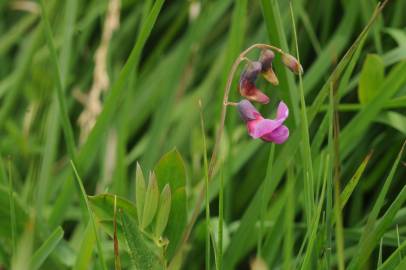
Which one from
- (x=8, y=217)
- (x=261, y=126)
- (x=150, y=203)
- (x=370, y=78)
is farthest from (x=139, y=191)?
(x=370, y=78)

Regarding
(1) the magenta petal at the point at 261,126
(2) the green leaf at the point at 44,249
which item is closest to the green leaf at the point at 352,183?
(1) the magenta petal at the point at 261,126

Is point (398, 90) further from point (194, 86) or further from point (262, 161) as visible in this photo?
point (194, 86)

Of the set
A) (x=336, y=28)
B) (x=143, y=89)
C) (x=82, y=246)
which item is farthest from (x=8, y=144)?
(x=336, y=28)

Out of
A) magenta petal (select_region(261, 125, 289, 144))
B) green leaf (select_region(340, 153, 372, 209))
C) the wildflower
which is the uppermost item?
the wildflower

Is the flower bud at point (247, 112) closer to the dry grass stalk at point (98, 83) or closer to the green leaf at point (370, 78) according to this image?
the green leaf at point (370, 78)

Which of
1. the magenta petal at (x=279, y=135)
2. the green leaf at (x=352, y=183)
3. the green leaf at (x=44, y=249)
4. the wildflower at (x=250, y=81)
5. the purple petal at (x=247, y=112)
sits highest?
the wildflower at (x=250, y=81)

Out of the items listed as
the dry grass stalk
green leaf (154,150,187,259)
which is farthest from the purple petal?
the dry grass stalk

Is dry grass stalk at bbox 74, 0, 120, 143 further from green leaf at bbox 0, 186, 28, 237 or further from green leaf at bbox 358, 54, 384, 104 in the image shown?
green leaf at bbox 358, 54, 384, 104
